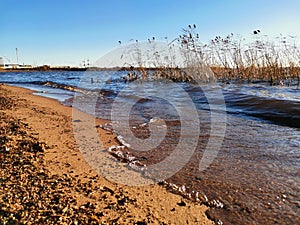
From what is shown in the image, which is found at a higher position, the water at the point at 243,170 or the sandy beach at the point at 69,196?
the sandy beach at the point at 69,196

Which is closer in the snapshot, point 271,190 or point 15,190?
point 15,190

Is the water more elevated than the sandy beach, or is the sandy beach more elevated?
the sandy beach

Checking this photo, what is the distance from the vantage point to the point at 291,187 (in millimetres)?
1747

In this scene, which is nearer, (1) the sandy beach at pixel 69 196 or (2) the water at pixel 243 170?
(1) the sandy beach at pixel 69 196

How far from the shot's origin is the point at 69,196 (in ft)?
4.77

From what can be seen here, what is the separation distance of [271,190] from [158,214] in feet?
2.76

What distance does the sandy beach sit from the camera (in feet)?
4.12

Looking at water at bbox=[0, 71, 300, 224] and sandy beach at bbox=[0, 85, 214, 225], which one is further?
water at bbox=[0, 71, 300, 224]

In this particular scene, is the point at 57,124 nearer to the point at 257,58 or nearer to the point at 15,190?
the point at 15,190

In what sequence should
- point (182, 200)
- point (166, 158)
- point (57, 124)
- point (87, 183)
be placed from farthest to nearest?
point (57, 124) < point (166, 158) < point (87, 183) < point (182, 200)

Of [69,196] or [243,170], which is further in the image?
[243,170]

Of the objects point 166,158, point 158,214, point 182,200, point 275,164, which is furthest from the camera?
point 166,158

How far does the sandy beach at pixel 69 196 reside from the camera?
4.12ft

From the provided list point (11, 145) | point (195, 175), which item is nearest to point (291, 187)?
point (195, 175)
